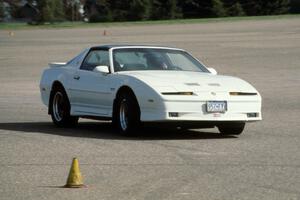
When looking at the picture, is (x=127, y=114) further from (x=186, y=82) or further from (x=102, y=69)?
(x=102, y=69)

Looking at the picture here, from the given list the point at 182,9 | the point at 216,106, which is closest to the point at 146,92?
the point at 216,106

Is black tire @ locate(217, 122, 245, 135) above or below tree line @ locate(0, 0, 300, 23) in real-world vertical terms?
above

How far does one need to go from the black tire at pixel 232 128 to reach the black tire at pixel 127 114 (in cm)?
121

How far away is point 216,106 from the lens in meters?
12.4

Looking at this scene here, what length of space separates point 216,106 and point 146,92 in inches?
37.5

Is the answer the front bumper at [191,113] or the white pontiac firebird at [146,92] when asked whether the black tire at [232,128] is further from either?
the front bumper at [191,113]

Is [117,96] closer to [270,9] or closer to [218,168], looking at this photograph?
[218,168]

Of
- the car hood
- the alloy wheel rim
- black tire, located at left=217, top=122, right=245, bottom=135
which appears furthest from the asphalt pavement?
the car hood

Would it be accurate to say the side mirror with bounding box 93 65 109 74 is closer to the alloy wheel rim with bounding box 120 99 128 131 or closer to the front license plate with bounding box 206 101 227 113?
the alloy wheel rim with bounding box 120 99 128 131

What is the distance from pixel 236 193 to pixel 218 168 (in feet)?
5.04

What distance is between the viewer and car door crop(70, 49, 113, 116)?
13492 mm

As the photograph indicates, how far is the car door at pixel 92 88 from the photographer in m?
13.5

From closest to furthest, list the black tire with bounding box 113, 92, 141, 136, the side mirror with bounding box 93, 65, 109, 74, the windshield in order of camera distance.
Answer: the black tire with bounding box 113, 92, 141, 136, the side mirror with bounding box 93, 65, 109, 74, the windshield

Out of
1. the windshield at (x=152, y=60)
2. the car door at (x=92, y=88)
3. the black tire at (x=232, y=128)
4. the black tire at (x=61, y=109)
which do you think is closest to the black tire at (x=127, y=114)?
the car door at (x=92, y=88)
